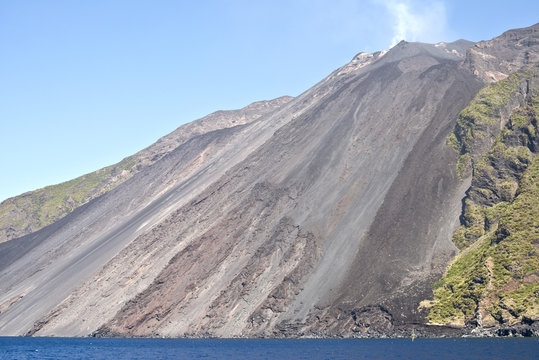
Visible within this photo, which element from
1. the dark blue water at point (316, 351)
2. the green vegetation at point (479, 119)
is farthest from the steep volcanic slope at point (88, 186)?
the green vegetation at point (479, 119)

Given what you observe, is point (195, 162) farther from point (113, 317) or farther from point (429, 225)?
point (429, 225)

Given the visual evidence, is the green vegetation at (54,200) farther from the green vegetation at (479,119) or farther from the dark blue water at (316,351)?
the green vegetation at (479,119)

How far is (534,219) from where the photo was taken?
2477 inches

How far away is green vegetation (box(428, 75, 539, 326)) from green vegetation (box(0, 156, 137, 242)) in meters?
111

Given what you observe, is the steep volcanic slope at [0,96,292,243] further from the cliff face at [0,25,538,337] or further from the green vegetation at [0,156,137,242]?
the cliff face at [0,25,538,337]

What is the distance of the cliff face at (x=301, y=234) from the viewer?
71.9 meters

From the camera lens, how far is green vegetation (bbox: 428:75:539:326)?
56969mm

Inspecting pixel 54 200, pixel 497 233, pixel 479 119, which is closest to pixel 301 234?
pixel 497 233

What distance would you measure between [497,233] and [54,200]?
133 metres

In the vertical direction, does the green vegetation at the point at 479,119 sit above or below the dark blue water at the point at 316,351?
above

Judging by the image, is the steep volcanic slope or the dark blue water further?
the steep volcanic slope

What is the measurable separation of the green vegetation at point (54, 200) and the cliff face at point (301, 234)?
2564 centimetres

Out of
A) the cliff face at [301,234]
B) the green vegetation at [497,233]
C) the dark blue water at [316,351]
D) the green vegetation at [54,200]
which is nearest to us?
the dark blue water at [316,351]

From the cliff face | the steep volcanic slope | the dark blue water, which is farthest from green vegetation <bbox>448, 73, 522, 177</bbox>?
the steep volcanic slope
